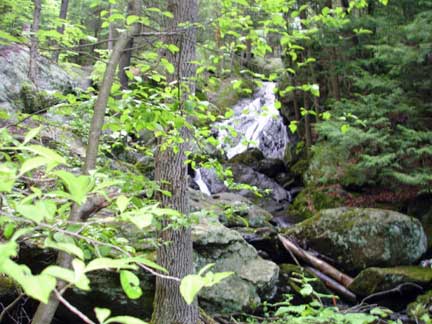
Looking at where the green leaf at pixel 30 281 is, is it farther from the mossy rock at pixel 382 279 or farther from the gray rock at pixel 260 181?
the gray rock at pixel 260 181

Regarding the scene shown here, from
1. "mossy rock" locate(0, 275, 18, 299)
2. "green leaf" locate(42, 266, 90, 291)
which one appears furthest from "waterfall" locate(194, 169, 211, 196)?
"green leaf" locate(42, 266, 90, 291)

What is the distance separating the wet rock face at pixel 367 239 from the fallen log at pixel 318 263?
300 millimetres

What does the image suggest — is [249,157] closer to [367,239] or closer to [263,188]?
[263,188]

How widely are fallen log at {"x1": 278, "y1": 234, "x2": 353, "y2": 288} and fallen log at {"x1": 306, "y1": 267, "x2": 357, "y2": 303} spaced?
0.09 metres

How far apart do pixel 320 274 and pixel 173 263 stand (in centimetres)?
438

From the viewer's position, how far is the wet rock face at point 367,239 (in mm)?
7609

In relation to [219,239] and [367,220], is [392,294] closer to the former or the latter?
[367,220]

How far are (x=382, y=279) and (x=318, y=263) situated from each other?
1.30 m

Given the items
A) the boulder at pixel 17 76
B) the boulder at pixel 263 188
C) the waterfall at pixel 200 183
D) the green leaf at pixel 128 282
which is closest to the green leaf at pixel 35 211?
the green leaf at pixel 128 282

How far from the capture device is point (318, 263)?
7.67 meters

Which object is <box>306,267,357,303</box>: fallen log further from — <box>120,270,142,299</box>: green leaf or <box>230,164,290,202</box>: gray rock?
<box>120,270,142,299</box>: green leaf

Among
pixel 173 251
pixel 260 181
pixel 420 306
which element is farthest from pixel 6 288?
pixel 260 181

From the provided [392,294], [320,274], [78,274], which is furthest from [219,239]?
[78,274]

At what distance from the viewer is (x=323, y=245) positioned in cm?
799
